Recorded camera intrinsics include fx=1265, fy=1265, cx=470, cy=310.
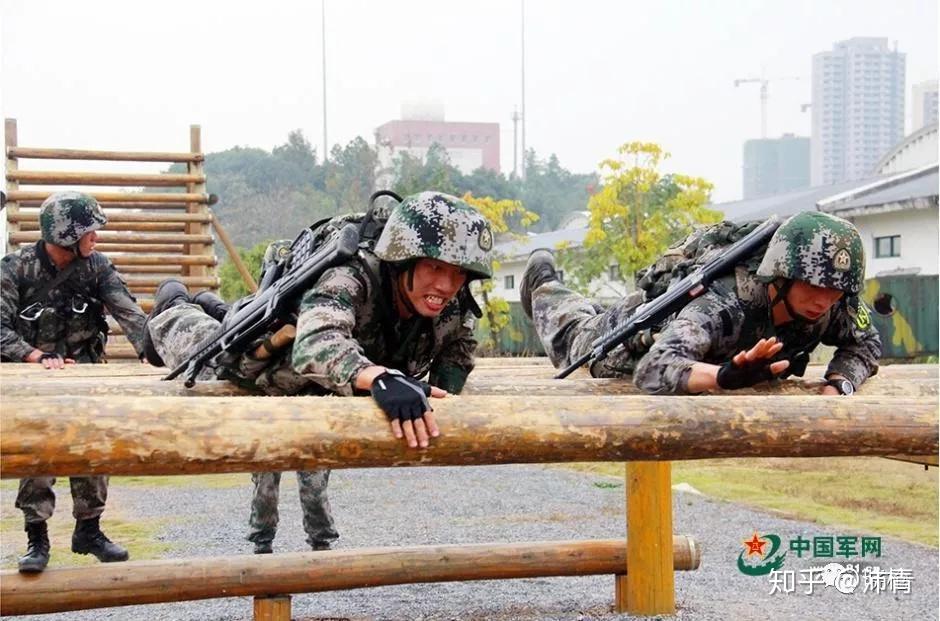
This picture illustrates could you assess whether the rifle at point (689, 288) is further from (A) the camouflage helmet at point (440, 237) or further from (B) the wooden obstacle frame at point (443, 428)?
(A) the camouflage helmet at point (440, 237)

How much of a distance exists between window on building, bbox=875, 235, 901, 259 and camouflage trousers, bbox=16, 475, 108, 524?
844 inches

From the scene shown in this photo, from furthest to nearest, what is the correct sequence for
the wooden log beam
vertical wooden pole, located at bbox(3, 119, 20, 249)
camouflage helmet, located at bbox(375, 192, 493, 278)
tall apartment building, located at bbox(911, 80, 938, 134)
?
tall apartment building, located at bbox(911, 80, 938, 134)
vertical wooden pole, located at bbox(3, 119, 20, 249)
camouflage helmet, located at bbox(375, 192, 493, 278)
the wooden log beam

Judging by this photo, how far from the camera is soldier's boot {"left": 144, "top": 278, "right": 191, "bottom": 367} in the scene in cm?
756

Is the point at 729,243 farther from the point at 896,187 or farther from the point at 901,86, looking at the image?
the point at 901,86

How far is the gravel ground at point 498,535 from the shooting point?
361 inches

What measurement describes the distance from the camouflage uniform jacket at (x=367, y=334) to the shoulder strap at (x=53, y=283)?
10.9 feet

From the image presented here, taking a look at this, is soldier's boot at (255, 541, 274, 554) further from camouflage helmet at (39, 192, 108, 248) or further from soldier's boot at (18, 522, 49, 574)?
camouflage helmet at (39, 192, 108, 248)

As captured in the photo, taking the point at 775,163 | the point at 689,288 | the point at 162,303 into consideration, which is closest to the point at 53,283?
the point at 162,303

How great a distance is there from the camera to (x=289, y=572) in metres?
7.19

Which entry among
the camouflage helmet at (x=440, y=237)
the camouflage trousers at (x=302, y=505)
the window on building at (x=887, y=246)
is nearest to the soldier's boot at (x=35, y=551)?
the camouflage trousers at (x=302, y=505)

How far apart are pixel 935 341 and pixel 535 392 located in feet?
65.6

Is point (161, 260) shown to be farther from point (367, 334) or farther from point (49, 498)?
point (367, 334)

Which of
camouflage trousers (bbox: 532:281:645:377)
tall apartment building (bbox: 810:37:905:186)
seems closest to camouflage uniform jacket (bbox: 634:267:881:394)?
camouflage trousers (bbox: 532:281:645:377)

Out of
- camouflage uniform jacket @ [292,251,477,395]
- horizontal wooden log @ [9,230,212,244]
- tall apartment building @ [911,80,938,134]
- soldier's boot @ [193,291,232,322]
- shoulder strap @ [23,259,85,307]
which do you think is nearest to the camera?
camouflage uniform jacket @ [292,251,477,395]
